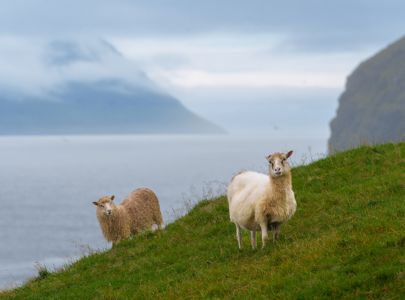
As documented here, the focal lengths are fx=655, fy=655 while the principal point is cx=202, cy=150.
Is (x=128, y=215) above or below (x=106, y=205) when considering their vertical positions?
below

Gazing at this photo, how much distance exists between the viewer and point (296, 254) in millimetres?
13562

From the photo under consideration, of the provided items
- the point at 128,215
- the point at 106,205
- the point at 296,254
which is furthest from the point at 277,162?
the point at 128,215

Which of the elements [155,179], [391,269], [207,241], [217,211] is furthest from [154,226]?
[155,179]

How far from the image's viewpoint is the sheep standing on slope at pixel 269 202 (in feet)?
48.5

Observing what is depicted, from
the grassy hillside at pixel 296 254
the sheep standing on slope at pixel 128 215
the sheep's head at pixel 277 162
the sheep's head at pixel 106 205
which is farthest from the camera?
the sheep standing on slope at pixel 128 215

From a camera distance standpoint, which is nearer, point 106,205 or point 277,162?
point 277,162

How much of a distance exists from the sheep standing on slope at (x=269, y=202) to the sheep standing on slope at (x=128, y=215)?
8210mm

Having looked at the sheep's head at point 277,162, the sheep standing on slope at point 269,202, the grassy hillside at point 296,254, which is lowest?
the grassy hillside at point 296,254

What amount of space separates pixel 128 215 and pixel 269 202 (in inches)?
401

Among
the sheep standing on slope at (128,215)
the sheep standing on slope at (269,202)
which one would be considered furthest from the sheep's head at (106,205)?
the sheep standing on slope at (269,202)

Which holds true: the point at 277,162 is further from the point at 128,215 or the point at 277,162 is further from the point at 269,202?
the point at 128,215

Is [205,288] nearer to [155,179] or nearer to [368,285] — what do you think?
[368,285]

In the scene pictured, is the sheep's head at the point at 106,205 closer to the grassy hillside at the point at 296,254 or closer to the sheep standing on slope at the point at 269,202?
the grassy hillside at the point at 296,254

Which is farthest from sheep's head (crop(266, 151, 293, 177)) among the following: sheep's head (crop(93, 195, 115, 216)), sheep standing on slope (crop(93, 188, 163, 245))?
Result: sheep standing on slope (crop(93, 188, 163, 245))
